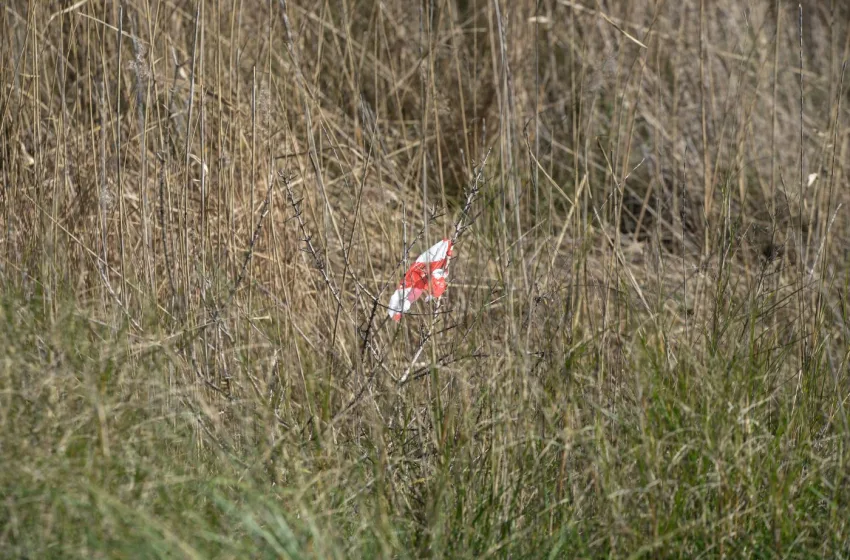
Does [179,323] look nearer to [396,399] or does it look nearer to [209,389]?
[209,389]

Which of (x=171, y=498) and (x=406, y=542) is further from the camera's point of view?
(x=406, y=542)

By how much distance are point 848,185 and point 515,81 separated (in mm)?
1207

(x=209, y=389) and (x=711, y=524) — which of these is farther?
(x=209, y=389)

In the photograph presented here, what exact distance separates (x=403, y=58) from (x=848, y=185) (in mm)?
1646

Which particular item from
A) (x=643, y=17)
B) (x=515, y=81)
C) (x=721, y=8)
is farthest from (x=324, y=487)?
(x=721, y=8)

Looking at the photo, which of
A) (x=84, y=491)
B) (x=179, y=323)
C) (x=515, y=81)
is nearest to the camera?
(x=84, y=491)

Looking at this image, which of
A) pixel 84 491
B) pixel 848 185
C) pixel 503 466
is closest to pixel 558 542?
pixel 503 466

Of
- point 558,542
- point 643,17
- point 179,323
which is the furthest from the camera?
point 643,17

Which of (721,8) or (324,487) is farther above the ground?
(721,8)

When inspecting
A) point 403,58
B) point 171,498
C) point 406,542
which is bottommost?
point 406,542

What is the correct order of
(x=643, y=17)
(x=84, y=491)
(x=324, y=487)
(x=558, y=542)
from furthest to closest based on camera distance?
(x=643, y=17), (x=324, y=487), (x=558, y=542), (x=84, y=491)

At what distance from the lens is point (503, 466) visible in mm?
1745

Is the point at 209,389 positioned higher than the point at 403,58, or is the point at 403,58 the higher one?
the point at 403,58

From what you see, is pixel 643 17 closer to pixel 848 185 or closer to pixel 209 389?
pixel 848 185
